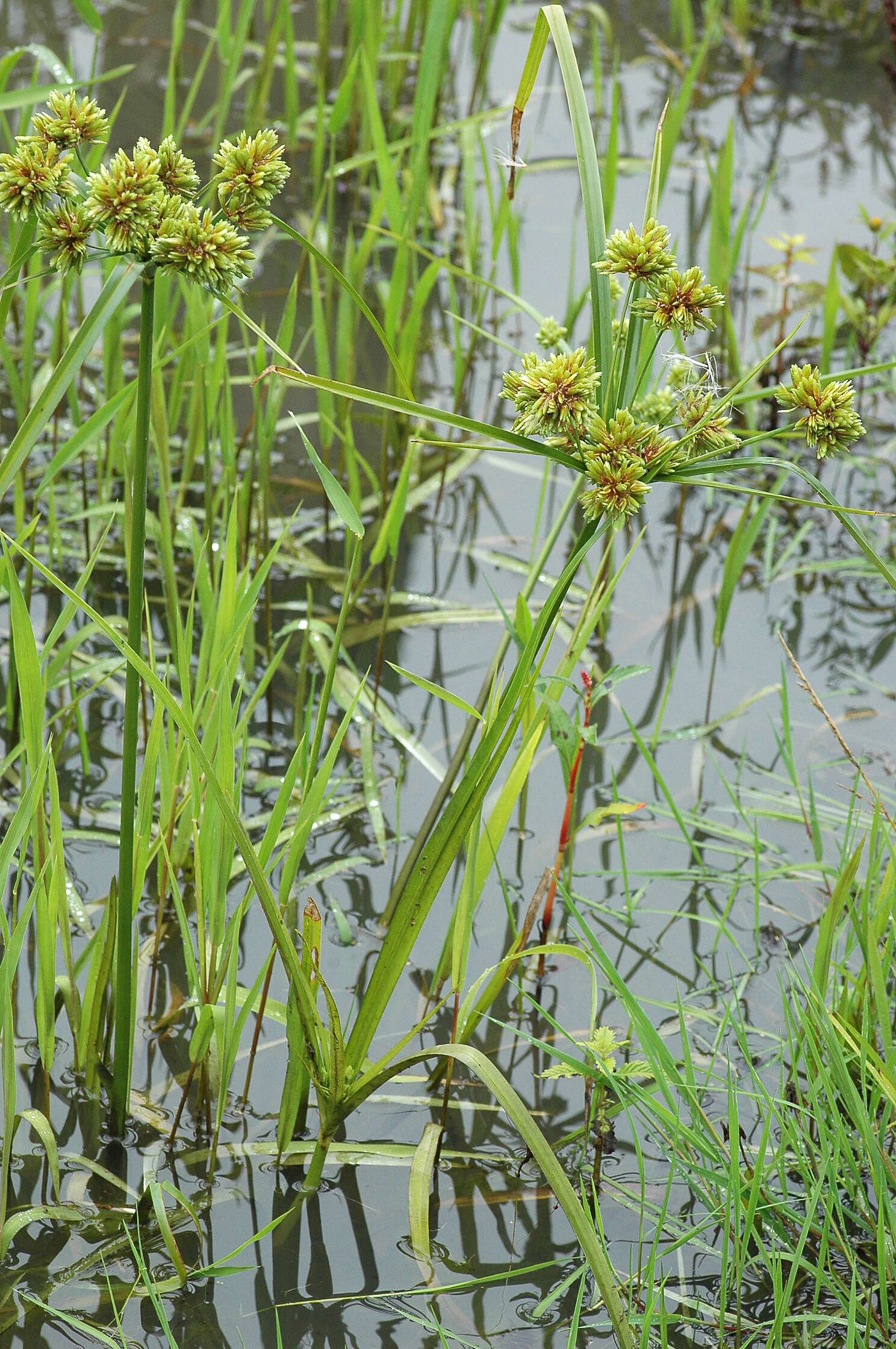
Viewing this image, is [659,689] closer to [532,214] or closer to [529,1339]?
[529,1339]

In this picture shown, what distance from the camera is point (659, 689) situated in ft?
6.13

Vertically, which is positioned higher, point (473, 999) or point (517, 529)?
Result: point (517, 529)

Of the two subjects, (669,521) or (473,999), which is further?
(669,521)

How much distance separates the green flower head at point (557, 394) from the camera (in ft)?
2.81

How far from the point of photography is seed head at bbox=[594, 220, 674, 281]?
866 millimetres

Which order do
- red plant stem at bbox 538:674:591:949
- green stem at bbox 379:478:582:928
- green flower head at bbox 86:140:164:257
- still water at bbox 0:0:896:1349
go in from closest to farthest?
green flower head at bbox 86:140:164:257, still water at bbox 0:0:896:1349, green stem at bbox 379:478:582:928, red plant stem at bbox 538:674:591:949

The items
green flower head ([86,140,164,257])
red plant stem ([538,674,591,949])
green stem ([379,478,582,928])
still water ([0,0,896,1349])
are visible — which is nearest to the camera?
green flower head ([86,140,164,257])

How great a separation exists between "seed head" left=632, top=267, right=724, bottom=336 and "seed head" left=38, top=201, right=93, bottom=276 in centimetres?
42

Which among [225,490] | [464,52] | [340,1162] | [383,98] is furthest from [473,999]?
[464,52]

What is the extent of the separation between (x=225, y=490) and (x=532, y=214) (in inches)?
68.4

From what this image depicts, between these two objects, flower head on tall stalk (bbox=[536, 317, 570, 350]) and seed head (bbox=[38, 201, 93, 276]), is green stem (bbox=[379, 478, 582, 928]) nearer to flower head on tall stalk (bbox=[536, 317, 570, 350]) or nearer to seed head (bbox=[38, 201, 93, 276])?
flower head on tall stalk (bbox=[536, 317, 570, 350])

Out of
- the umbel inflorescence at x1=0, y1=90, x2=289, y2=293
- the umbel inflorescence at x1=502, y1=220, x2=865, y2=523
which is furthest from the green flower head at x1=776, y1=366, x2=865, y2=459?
the umbel inflorescence at x1=0, y1=90, x2=289, y2=293

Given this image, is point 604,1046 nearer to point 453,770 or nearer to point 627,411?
point 453,770

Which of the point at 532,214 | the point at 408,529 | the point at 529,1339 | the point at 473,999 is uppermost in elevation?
the point at 532,214
